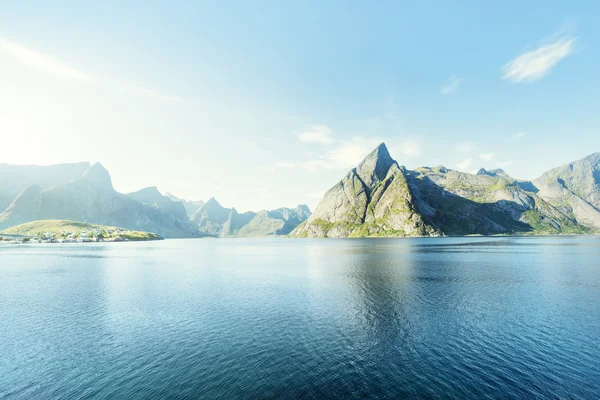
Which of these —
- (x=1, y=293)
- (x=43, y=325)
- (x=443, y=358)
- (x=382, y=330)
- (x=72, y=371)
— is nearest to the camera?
(x=72, y=371)

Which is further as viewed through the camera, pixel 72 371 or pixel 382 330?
pixel 382 330

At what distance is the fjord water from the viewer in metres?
28.8

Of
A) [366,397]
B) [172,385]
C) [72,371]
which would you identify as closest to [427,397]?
[366,397]

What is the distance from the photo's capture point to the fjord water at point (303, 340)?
28828 mm

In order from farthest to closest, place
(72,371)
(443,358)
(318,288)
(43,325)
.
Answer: (318,288) → (43,325) → (443,358) → (72,371)

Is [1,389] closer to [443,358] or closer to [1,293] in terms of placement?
[443,358]

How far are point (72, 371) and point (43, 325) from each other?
2432 centimetres

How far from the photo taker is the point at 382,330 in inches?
1745

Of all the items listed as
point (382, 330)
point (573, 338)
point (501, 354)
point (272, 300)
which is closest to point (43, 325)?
point (272, 300)

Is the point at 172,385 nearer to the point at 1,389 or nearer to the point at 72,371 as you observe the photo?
the point at 72,371

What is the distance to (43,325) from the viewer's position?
47375mm

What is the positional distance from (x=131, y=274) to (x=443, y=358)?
10520 cm

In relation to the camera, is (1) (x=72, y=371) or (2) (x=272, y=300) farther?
(2) (x=272, y=300)

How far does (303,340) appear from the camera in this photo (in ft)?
133
